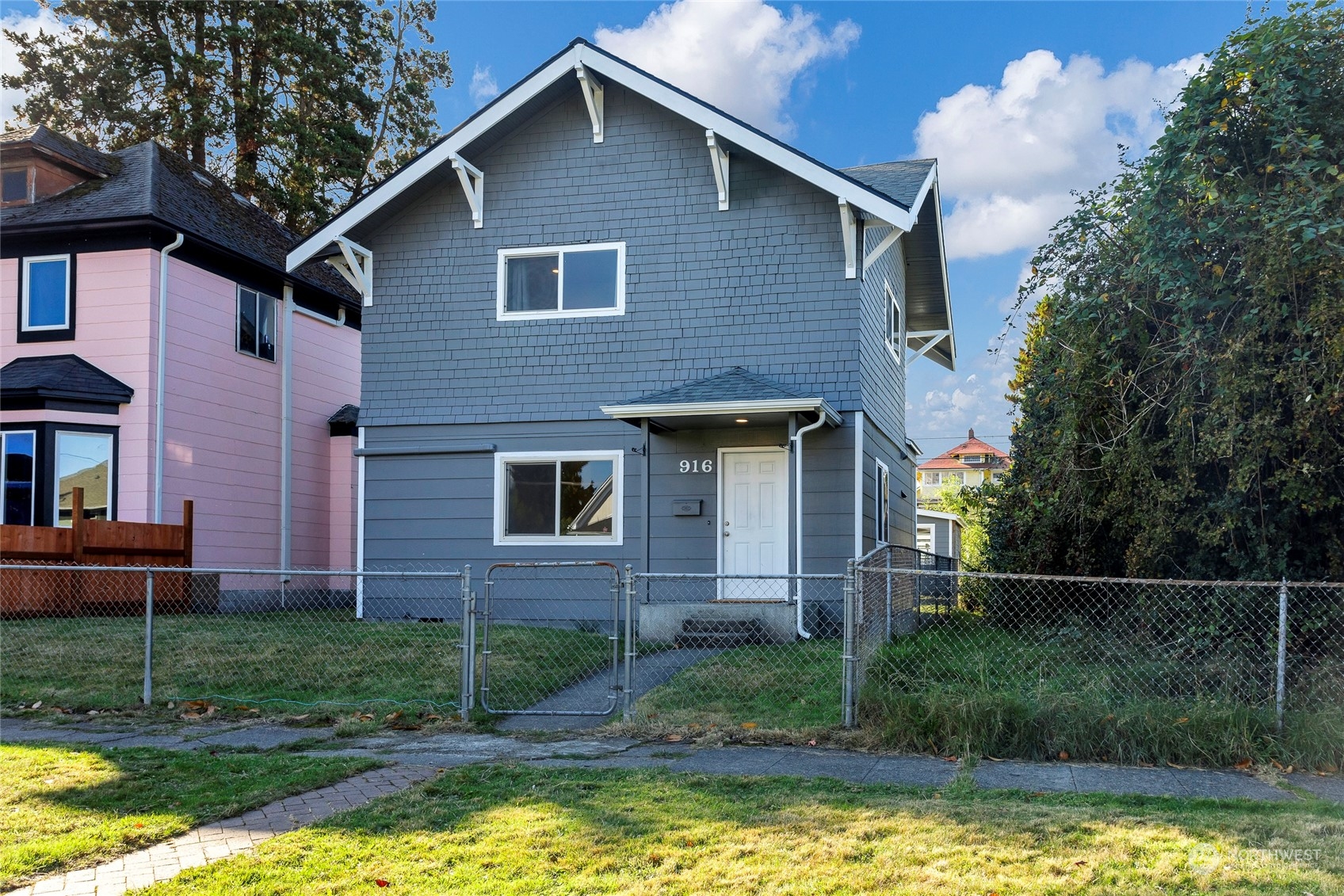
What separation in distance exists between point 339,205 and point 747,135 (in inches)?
777

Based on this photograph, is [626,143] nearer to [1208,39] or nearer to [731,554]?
[731,554]

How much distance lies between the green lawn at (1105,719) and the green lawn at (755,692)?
24.1 inches

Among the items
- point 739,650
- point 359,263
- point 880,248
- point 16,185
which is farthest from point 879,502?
point 16,185

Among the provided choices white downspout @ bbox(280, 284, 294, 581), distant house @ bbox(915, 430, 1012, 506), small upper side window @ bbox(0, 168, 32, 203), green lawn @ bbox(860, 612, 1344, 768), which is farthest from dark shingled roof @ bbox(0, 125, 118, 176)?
distant house @ bbox(915, 430, 1012, 506)

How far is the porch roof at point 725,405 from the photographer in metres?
12.7

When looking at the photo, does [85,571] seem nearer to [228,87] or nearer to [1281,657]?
[1281,657]

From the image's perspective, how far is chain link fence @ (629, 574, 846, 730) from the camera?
8641 millimetres

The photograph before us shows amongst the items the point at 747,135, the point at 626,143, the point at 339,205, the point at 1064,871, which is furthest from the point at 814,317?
the point at 339,205

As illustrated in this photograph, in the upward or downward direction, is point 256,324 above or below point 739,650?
above

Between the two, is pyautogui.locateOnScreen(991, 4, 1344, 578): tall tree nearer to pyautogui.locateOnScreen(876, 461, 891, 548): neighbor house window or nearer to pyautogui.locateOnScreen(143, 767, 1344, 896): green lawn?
pyautogui.locateOnScreen(143, 767, 1344, 896): green lawn

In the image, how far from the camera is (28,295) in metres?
16.6

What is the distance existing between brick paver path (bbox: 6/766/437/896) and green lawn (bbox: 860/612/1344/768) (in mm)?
3377

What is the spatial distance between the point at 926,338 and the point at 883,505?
5.89 m

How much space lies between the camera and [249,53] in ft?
91.9
